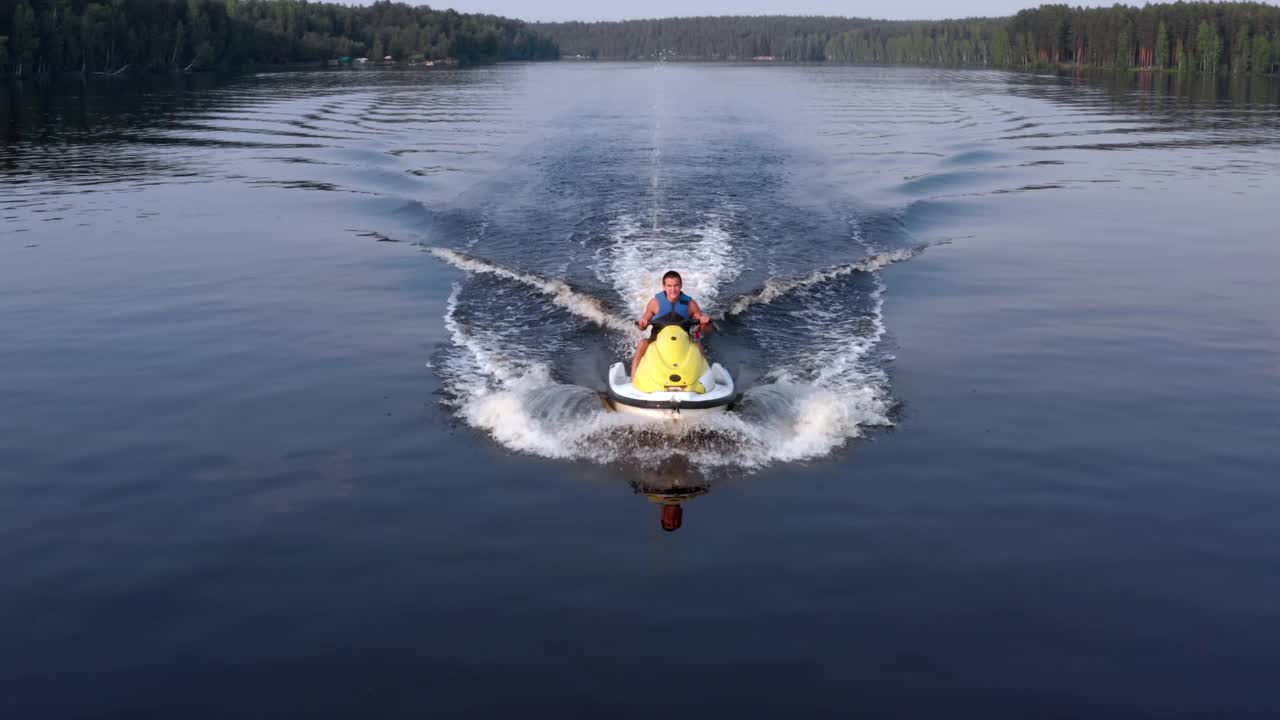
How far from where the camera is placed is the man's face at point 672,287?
A: 14.3 metres

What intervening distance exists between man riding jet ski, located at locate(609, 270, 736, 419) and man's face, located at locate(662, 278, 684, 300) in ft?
2.33

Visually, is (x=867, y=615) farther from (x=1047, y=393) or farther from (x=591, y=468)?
(x=1047, y=393)

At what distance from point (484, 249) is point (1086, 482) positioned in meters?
14.4

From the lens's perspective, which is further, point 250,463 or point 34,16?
point 34,16

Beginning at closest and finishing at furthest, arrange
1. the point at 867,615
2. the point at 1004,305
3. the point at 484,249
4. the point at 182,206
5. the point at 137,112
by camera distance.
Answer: the point at 867,615 → the point at 1004,305 → the point at 484,249 → the point at 182,206 → the point at 137,112

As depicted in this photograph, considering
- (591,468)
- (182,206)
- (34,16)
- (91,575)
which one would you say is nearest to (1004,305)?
(591,468)

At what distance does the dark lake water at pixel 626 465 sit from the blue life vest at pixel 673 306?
1.25 m

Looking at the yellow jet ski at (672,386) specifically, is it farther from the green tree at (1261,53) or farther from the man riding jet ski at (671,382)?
the green tree at (1261,53)

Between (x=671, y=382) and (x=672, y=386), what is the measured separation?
0.06 meters

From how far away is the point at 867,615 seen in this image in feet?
28.3

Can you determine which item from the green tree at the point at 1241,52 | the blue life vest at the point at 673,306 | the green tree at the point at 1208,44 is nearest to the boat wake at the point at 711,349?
the blue life vest at the point at 673,306

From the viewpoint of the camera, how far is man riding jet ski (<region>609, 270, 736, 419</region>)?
12.6 meters

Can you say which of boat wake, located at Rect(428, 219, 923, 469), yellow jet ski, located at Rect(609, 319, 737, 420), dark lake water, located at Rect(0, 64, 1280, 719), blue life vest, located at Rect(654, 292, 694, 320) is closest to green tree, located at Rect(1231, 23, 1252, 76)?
dark lake water, located at Rect(0, 64, 1280, 719)

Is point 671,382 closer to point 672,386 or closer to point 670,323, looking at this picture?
point 672,386
